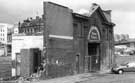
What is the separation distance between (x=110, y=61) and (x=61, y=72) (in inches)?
639

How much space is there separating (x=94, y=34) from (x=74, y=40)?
19.3ft

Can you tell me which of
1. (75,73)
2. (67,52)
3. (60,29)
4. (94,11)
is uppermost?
(94,11)

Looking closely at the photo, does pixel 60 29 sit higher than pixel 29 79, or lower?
higher

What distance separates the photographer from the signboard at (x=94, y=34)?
30.8 metres

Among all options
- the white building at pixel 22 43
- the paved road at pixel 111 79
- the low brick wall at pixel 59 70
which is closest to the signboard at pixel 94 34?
the low brick wall at pixel 59 70

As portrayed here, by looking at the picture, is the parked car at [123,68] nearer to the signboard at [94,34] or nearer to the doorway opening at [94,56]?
the doorway opening at [94,56]

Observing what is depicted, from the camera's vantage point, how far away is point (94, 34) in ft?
105

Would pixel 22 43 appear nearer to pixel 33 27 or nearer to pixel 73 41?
pixel 73 41

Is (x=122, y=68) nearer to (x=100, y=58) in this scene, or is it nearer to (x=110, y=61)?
(x=100, y=58)

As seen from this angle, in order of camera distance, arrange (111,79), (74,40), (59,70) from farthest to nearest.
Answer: (74,40) → (59,70) → (111,79)

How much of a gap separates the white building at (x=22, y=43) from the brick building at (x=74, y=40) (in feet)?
4.44

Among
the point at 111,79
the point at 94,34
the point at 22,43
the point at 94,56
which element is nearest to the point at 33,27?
the point at 94,34

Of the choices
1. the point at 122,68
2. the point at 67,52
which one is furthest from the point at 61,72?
the point at 122,68

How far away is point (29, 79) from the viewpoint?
67.8 ft
